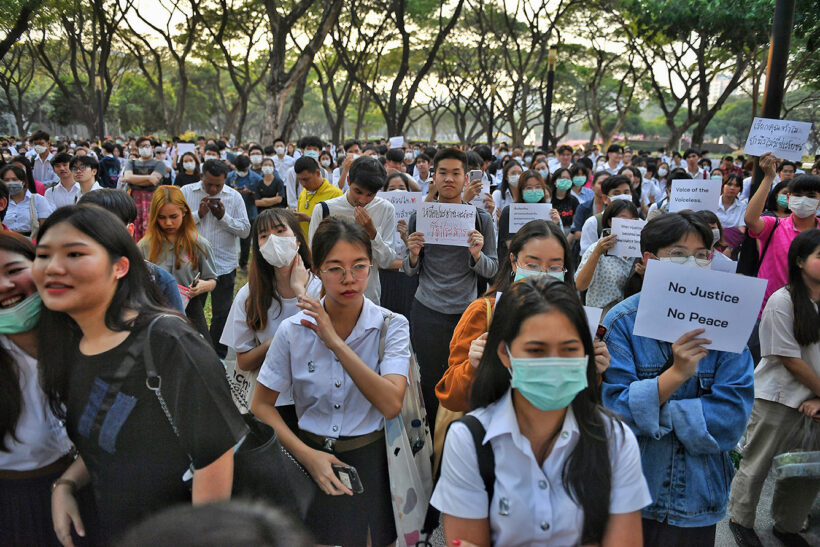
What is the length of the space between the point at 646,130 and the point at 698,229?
87.3 meters

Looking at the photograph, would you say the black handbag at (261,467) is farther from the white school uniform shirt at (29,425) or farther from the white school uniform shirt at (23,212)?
the white school uniform shirt at (23,212)

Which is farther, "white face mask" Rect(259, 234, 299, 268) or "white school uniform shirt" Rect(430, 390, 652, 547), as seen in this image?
"white face mask" Rect(259, 234, 299, 268)

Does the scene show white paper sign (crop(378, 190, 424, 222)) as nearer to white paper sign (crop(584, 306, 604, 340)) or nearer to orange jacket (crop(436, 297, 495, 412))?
orange jacket (crop(436, 297, 495, 412))

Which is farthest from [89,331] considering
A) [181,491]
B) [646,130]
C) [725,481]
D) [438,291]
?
[646,130]

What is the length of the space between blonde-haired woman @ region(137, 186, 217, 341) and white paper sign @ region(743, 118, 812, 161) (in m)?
4.59

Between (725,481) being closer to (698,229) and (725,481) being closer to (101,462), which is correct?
(698,229)

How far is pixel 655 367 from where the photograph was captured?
88.7 inches

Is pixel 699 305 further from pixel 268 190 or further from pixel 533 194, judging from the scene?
pixel 268 190

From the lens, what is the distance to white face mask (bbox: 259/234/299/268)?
10.7 feet

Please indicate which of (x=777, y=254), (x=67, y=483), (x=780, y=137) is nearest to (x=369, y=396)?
(x=67, y=483)

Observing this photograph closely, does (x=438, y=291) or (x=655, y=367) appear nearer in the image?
(x=655, y=367)

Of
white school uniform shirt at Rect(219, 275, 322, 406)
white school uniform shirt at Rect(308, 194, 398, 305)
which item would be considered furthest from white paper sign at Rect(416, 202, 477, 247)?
white school uniform shirt at Rect(219, 275, 322, 406)

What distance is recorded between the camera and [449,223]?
13.1 ft

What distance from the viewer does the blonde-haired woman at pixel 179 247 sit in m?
4.23
